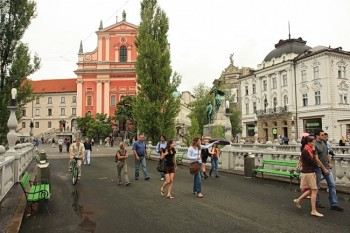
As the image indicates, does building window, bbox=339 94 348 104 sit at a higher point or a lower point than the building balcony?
higher

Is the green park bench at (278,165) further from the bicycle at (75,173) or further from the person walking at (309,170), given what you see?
the bicycle at (75,173)

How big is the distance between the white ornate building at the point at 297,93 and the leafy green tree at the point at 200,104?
10.3 meters

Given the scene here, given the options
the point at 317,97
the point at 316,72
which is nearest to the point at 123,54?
the point at 316,72

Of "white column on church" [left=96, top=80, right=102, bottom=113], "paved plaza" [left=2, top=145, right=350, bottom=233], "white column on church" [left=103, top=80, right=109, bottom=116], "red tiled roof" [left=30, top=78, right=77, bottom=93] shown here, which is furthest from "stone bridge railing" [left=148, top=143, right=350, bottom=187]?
"red tiled roof" [left=30, top=78, right=77, bottom=93]

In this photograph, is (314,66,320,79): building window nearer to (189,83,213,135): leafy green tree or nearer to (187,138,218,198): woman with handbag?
(189,83,213,135): leafy green tree

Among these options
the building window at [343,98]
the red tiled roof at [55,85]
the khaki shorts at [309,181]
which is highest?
the red tiled roof at [55,85]

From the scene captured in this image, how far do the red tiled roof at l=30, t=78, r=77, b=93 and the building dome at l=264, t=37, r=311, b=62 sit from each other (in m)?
52.0

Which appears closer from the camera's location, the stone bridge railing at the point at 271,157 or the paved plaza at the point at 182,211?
the paved plaza at the point at 182,211

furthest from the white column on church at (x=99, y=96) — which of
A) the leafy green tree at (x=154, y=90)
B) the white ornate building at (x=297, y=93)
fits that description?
the leafy green tree at (x=154, y=90)

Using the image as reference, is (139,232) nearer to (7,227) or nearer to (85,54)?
(7,227)

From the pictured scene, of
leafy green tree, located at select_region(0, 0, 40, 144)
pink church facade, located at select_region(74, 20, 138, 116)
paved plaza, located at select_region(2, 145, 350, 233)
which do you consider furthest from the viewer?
pink church facade, located at select_region(74, 20, 138, 116)

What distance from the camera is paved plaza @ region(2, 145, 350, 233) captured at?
642 cm

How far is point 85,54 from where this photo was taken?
64.8 meters

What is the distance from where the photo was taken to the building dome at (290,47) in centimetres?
5379
